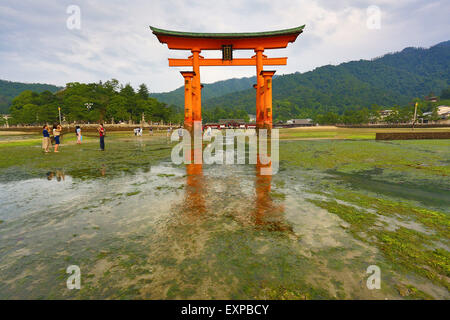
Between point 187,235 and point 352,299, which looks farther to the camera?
point 187,235

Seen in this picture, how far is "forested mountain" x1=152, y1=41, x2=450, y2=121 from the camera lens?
122 metres

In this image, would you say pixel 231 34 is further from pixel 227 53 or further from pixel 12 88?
pixel 12 88

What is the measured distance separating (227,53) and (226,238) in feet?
75.6

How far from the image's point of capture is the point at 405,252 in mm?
2262

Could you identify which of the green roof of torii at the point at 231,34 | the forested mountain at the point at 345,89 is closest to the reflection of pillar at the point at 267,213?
the green roof of torii at the point at 231,34

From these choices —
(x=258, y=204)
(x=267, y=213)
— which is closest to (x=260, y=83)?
(x=258, y=204)

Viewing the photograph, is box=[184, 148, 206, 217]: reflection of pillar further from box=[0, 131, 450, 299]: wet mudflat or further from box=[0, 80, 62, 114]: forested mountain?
box=[0, 80, 62, 114]: forested mountain

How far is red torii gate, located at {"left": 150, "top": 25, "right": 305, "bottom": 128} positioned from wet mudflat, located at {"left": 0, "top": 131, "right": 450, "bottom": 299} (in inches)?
627

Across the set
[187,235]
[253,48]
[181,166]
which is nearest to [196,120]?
[253,48]

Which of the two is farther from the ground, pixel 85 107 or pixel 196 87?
pixel 85 107

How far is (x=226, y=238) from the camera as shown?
2.60m

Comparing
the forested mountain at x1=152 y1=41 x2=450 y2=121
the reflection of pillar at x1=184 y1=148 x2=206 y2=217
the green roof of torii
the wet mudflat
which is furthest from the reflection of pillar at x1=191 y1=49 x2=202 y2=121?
the forested mountain at x1=152 y1=41 x2=450 y2=121

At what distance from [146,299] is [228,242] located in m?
1.06

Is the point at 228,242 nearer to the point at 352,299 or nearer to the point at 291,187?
the point at 352,299
